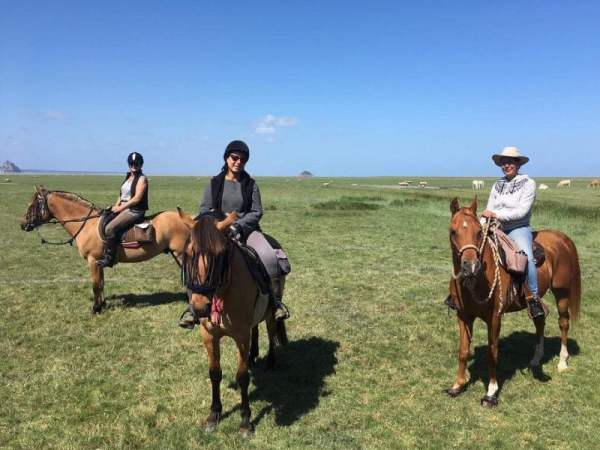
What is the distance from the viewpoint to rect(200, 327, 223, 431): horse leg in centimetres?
455

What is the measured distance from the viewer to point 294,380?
5777 mm

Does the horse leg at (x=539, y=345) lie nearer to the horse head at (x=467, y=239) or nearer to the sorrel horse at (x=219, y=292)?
the horse head at (x=467, y=239)

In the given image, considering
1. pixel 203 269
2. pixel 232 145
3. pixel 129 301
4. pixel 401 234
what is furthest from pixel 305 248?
pixel 203 269

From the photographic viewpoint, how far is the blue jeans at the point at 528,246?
17.8 feet

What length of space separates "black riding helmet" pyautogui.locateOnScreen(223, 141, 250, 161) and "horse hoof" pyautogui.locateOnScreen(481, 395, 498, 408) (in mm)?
4566

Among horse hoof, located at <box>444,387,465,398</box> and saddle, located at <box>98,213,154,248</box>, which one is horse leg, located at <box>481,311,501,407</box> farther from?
saddle, located at <box>98,213,154,248</box>

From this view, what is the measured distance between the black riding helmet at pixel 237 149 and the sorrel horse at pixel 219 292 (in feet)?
4.23

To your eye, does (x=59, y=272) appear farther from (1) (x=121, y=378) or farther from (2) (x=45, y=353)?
(1) (x=121, y=378)

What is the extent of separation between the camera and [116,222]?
857 cm

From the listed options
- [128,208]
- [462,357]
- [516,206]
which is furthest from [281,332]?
[128,208]

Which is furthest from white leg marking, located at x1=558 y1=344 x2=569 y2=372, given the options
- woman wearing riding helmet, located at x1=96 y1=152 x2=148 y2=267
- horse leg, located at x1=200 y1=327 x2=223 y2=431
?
woman wearing riding helmet, located at x1=96 y1=152 x2=148 y2=267

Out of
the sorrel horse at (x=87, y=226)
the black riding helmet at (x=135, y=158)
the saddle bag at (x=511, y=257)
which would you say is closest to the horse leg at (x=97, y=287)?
the sorrel horse at (x=87, y=226)

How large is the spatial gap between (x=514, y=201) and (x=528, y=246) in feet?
2.25

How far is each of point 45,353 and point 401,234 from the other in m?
16.5
